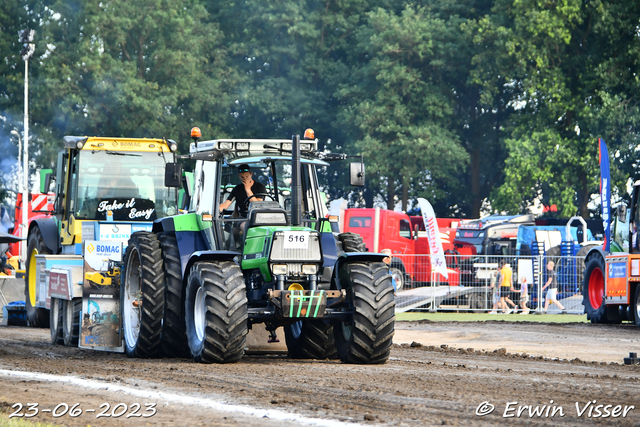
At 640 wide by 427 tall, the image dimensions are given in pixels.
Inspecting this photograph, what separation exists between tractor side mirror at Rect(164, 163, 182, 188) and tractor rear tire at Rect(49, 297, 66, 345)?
3987 mm

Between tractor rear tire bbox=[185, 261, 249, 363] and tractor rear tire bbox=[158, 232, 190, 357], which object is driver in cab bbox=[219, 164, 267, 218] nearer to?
tractor rear tire bbox=[185, 261, 249, 363]

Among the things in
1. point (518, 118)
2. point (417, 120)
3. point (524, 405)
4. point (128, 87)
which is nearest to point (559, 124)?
point (518, 118)

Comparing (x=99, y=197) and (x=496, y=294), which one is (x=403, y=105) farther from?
(x=99, y=197)

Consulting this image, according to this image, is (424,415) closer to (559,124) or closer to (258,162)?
(258,162)

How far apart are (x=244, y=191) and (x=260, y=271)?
99 centimetres

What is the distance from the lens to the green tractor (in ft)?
34.1

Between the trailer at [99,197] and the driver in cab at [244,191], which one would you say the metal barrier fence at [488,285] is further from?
the driver in cab at [244,191]

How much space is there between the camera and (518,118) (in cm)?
4491

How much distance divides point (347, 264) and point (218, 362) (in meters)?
1.77

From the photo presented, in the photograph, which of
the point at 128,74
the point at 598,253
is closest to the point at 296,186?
the point at 598,253

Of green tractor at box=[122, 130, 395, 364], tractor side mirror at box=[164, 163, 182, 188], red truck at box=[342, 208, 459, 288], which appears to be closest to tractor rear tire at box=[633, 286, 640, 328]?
green tractor at box=[122, 130, 395, 364]

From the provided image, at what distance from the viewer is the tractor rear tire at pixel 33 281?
19045mm

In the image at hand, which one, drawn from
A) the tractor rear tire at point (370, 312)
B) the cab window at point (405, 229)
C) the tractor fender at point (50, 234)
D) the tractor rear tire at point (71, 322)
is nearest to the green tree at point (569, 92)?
the cab window at point (405, 229)

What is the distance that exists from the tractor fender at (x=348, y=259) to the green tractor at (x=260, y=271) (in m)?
0.01
